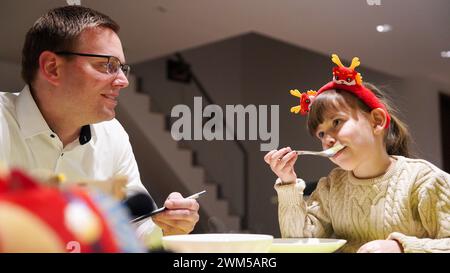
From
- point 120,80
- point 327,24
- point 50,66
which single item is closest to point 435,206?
point 120,80

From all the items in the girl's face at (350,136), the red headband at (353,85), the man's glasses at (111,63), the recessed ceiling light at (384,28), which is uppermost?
the recessed ceiling light at (384,28)

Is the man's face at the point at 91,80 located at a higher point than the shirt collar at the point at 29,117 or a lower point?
higher

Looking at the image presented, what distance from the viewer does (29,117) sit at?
93 centimetres

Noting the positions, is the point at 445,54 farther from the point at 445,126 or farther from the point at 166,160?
the point at 166,160

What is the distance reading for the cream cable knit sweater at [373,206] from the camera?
87cm

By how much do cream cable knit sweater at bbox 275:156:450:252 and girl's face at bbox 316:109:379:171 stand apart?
2.2 inches

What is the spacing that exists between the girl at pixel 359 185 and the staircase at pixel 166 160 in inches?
41.2

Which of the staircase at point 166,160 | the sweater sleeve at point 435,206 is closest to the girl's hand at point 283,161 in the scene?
the sweater sleeve at point 435,206

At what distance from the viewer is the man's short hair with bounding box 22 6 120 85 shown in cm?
82
